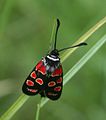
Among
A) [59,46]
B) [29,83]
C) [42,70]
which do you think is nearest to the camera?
[29,83]

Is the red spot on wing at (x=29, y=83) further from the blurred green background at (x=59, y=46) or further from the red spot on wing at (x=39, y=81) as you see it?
the blurred green background at (x=59, y=46)

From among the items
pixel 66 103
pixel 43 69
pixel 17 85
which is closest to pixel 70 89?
pixel 66 103

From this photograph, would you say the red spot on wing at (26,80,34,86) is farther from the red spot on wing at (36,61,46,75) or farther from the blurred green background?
the blurred green background

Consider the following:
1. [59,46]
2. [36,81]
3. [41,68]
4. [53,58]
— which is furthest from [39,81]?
[59,46]

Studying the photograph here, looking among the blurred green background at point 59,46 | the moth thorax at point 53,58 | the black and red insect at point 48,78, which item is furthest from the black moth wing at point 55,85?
the blurred green background at point 59,46

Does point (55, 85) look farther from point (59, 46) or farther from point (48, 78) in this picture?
point (59, 46)

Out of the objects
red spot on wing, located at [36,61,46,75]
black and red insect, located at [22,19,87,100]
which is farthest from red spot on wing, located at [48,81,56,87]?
red spot on wing, located at [36,61,46,75]

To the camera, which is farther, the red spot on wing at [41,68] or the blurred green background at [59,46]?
the blurred green background at [59,46]
